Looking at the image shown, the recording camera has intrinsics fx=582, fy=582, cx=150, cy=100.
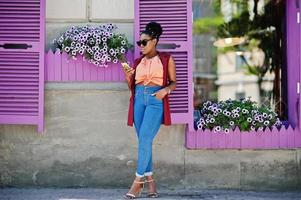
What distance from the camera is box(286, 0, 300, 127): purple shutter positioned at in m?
6.71

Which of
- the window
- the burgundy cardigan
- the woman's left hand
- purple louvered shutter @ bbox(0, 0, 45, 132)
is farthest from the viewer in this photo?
the window

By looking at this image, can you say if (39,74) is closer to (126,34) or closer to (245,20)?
(126,34)

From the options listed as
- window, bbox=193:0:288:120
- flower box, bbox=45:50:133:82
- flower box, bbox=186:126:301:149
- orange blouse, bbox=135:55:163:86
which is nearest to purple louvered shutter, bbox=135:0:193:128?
flower box, bbox=186:126:301:149

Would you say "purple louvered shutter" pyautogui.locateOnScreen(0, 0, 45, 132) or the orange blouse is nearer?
the orange blouse

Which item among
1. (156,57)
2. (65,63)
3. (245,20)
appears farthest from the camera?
(245,20)

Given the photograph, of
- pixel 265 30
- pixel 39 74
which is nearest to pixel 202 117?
pixel 39 74

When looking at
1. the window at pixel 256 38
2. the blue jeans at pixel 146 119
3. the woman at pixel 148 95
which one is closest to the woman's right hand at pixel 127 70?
the woman at pixel 148 95

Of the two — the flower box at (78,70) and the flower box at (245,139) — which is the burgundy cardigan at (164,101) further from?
the flower box at (245,139)

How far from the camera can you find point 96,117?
6.59 m

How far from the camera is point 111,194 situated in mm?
6305

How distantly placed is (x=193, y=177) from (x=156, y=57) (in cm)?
150

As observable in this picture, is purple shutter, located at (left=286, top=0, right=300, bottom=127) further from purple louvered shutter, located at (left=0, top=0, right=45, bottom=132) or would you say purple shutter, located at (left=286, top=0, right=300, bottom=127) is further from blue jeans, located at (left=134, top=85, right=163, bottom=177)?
purple louvered shutter, located at (left=0, top=0, right=45, bottom=132)

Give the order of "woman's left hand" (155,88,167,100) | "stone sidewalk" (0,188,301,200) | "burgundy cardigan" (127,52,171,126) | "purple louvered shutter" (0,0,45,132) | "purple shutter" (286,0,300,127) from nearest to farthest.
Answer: "woman's left hand" (155,88,167,100) → "burgundy cardigan" (127,52,171,126) → "stone sidewalk" (0,188,301,200) → "purple louvered shutter" (0,0,45,132) → "purple shutter" (286,0,300,127)

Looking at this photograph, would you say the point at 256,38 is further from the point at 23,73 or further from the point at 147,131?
the point at 23,73
